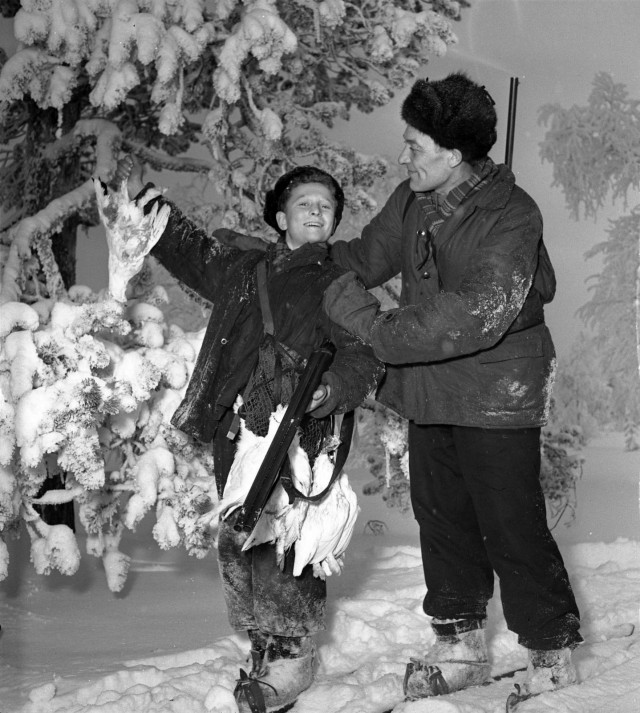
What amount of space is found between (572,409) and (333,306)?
12300mm

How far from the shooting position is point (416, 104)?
10.9ft

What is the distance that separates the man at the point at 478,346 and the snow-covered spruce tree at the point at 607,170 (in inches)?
338

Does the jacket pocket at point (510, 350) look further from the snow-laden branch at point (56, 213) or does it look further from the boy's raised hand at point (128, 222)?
the snow-laden branch at point (56, 213)

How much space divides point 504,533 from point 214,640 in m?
2.09

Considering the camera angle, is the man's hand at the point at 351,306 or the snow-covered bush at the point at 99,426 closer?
the man's hand at the point at 351,306

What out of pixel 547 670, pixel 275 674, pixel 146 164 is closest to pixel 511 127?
pixel 547 670

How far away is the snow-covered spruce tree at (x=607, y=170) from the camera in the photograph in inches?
441

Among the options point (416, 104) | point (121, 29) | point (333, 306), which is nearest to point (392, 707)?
point (333, 306)

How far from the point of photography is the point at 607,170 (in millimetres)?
11391

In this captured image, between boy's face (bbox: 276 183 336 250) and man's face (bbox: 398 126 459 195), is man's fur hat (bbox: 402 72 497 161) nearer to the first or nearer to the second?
man's face (bbox: 398 126 459 195)

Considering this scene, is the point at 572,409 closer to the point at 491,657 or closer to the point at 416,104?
the point at 491,657

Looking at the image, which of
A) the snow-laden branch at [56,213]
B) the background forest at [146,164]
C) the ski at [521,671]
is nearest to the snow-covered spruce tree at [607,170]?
the background forest at [146,164]

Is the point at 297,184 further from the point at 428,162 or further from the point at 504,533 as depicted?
the point at 504,533

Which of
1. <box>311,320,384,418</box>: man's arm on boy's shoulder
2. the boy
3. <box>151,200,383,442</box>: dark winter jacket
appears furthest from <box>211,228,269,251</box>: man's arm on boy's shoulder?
<box>311,320,384,418</box>: man's arm on boy's shoulder
